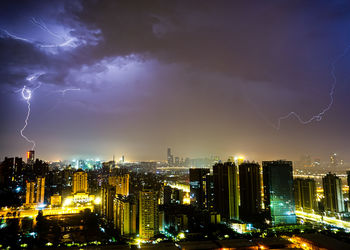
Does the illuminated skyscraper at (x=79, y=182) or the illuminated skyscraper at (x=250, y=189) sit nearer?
the illuminated skyscraper at (x=250, y=189)

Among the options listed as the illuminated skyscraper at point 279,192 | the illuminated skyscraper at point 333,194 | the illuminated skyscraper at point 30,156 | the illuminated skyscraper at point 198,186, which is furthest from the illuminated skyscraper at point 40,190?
the illuminated skyscraper at point 333,194

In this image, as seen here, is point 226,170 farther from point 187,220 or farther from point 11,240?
point 11,240

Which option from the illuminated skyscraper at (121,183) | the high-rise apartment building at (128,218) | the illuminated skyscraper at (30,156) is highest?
the illuminated skyscraper at (30,156)

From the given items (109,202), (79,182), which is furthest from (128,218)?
(79,182)

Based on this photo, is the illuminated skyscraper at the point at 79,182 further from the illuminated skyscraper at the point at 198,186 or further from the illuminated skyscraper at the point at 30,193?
the illuminated skyscraper at the point at 198,186

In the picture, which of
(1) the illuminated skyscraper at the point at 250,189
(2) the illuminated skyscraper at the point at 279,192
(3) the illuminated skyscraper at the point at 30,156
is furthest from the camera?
(3) the illuminated skyscraper at the point at 30,156

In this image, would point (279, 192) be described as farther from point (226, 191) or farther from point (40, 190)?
point (40, 190)
